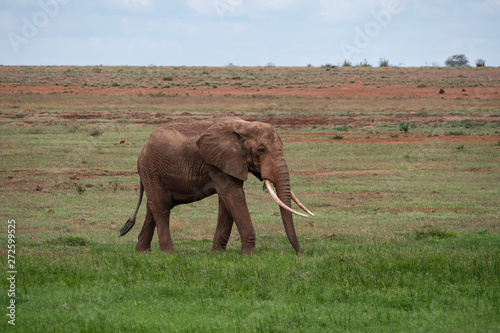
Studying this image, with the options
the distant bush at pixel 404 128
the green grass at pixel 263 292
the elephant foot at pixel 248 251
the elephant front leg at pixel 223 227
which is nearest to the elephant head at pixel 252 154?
the elephant foot at pixel 248 251

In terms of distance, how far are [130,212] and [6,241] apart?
13.8ft

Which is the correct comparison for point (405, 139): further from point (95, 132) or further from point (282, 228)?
point (282, 228)

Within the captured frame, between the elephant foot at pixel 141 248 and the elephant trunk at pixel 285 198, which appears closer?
the elephant trunk at pixel 285 198

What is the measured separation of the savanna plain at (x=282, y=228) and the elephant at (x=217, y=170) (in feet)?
1.97

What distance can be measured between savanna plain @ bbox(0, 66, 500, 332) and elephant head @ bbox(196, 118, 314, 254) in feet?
3.23

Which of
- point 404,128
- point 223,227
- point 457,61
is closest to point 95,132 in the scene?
point 404,128

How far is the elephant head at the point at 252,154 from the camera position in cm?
1000

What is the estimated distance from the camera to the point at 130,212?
1638 centimetres

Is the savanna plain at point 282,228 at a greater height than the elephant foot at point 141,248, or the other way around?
the savanna plain at point 282,228

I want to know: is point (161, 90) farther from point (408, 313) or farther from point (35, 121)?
point (408, 313)

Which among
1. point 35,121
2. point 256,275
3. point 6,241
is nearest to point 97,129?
point 35,121

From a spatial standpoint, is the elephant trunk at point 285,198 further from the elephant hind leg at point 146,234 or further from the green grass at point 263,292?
the elephant hind leg at point 146,234

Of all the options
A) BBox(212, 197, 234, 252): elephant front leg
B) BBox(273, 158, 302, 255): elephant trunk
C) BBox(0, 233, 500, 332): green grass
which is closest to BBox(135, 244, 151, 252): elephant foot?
BBox(212, 197, 234, 252): elephant front leg

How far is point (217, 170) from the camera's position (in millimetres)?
10797
